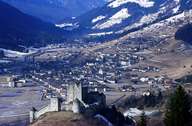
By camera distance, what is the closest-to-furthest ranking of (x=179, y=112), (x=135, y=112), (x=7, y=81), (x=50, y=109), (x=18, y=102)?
(x=179, y=112)
(x=50, y=109)
(x=135, y=112)
(x=18, y=102)
(x=7, y=81)

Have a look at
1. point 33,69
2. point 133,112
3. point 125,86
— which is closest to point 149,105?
point 133,112

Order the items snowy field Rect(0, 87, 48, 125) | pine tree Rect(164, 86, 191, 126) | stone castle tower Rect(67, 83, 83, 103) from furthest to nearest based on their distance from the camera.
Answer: snowy field Rect(0, 87, 48, 125) < stone castle tower Rect(67, 83, 83, 103) < pine tree Rect(164, 86, 191, 126)

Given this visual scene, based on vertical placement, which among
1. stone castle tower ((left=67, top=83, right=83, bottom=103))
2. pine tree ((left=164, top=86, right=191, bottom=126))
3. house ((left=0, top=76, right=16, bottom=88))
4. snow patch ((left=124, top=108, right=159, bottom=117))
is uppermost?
house ((left=0, top=76, right=16, bottom=88))

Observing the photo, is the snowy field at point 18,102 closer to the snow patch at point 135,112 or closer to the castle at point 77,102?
the snow patch at point 135,112

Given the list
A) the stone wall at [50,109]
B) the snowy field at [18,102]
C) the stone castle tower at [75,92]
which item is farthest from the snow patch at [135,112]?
the snowy field at [18,102]

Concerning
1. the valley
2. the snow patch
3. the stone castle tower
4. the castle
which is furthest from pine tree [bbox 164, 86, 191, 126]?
the snow patch

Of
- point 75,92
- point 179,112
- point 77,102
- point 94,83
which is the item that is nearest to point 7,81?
point 94,83

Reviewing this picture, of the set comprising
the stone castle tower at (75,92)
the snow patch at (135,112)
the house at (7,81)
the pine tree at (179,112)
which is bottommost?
the snow patch at (135,112)

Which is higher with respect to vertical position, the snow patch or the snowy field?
the snowy field

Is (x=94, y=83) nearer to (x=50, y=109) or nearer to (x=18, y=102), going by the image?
(x=18, y=102)

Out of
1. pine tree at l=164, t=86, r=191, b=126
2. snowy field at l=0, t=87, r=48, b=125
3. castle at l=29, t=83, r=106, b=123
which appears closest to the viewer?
pine tree at l=164, t=86, r=191, b=126

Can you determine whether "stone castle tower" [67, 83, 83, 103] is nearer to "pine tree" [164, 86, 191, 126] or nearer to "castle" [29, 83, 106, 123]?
"castle" [29, 83, 106, 123]
